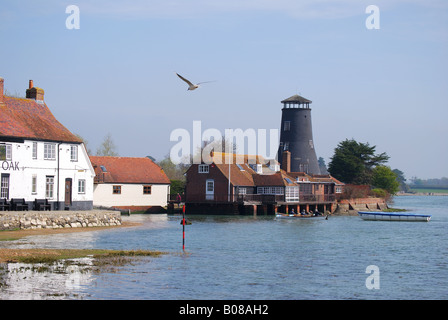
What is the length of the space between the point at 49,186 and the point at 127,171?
2543 cm

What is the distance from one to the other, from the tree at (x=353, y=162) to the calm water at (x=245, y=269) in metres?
57.5

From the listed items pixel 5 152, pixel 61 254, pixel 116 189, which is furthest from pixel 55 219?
pixel 116 189

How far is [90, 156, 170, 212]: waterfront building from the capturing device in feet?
242

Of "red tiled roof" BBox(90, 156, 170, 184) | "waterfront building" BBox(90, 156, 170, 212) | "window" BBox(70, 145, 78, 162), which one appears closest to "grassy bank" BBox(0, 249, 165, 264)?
"window" BBox(70, 145, 78, 162)

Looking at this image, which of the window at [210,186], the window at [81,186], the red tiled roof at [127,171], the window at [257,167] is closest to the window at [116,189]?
the red tiled roof at [127,171]

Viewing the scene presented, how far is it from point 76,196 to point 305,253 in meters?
22.7

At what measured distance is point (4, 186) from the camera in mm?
47906

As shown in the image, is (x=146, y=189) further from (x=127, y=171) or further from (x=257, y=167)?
(x=257, y=167)

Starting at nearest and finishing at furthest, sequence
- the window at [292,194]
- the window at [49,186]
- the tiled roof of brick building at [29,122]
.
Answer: the tiled roof of brick building at [29,122], the window at [49,186], the window at [292,194]

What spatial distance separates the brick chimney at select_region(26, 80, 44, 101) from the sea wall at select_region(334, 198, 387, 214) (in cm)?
5043

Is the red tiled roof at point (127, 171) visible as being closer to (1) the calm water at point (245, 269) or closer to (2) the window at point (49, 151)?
(2) the window at point (49, 151)

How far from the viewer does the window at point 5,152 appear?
47.9 meters
